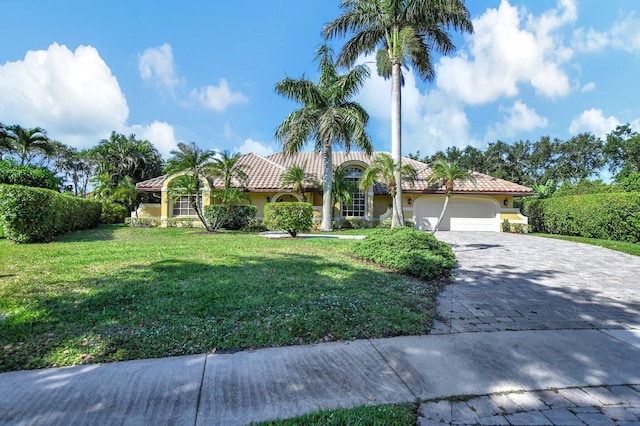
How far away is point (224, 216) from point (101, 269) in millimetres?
10992

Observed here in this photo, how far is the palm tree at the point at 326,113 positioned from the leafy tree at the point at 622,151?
31.3 meters

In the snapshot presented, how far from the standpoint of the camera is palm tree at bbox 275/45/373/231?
16.7 metres

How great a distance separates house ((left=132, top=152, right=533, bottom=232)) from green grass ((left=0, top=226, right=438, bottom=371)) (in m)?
14.1

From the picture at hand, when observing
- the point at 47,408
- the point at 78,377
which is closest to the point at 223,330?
the point at 78,377

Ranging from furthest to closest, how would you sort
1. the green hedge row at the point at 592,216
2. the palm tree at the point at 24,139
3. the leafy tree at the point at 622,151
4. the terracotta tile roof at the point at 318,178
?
1. the leafy tree at the point at 622,151
2. the palm tree at the point at 24,139
3. the terracotta tile roof at the point at 318,178
4. the green hedge row at the point at 592,216

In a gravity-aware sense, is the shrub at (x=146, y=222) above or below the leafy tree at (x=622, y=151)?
below

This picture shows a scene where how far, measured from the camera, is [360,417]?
250cm

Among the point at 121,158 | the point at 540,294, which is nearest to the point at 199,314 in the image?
the point at 540,294

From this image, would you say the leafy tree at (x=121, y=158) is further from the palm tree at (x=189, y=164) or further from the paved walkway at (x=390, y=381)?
the paved walkway at (x=390, y=381)

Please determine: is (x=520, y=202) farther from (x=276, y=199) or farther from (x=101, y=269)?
(x=101, y=269)

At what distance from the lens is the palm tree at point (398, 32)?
1366cm

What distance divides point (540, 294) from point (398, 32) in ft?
41.0

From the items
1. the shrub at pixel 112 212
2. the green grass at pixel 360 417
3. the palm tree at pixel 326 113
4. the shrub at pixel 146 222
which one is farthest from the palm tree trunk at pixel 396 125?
the shrub at pixel 112 212

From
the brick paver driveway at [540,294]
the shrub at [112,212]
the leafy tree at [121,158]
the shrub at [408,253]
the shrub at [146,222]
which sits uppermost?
the leafy tree at [121,158]
